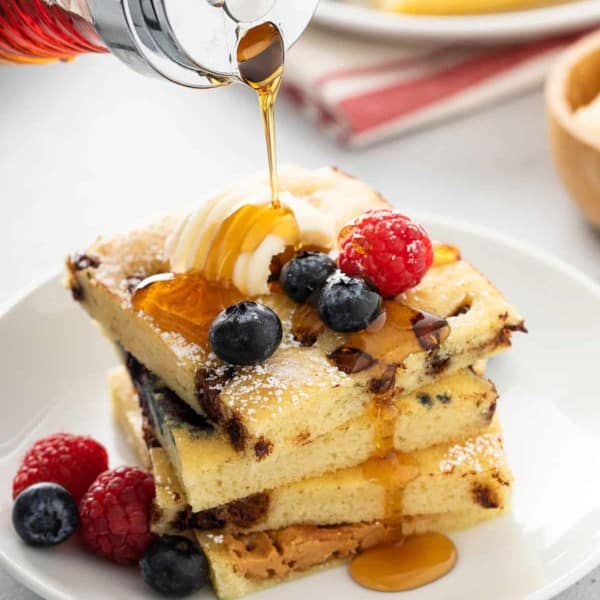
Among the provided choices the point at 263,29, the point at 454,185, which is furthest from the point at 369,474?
the point at 454,185

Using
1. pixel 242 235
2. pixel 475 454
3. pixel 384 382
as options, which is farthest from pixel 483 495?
pixel 242 235

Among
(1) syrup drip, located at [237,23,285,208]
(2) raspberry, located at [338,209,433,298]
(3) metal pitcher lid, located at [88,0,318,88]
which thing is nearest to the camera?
(3) metal pitcher lid, located at [88,0,318,88]

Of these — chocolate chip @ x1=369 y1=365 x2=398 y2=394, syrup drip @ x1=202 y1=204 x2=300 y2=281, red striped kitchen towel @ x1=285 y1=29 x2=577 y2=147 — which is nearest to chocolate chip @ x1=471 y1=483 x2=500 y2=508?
chocolate chip @ x1=369 y1=365 x2=398 y2=394

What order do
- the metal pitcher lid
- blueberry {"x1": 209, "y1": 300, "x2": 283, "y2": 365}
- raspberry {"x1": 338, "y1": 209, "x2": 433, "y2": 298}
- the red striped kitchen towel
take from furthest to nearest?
the red striped kitchen towel < raspberry {"x1": 338, "y1": 209, "x2": 433, "y2": 298} < blueberry {"x1": 209, "y1": 300, "x2": 283, "y2": 365} < the metal pitcher lid

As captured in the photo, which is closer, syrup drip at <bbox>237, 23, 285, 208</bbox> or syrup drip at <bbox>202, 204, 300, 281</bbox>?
syrup drip at <bbox>237, 23, 285, 208</bbox>

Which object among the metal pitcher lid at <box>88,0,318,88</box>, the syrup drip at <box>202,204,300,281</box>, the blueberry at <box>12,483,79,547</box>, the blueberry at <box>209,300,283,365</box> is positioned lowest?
the blueberry at <box>12,483,79,547</box>

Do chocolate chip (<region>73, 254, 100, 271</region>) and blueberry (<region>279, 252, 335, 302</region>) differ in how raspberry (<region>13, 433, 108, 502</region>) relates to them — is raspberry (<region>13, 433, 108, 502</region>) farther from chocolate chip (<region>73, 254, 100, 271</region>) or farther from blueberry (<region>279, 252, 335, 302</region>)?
blueberry (<region>279, 252, 335, 302</region>)
